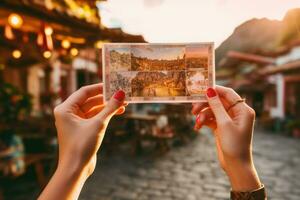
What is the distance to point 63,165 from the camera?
1.39 m

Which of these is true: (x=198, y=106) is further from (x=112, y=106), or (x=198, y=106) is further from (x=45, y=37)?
(x=45, y=37)

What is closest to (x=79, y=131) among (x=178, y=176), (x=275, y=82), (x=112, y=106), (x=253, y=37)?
(x=112, y=106)

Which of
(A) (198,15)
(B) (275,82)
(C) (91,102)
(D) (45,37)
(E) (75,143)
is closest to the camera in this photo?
(E) (75,143)

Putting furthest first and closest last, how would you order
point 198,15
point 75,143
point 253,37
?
point 253,37, point 198,15, point 75,143

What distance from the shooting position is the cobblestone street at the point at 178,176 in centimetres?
610

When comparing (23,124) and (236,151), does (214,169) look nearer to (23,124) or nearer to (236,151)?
(23,124)

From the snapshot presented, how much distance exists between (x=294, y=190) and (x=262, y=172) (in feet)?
4.71

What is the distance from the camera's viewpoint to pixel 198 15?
3.88 metres

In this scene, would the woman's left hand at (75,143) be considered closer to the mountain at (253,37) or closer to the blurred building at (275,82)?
the blurred building at (275,82)

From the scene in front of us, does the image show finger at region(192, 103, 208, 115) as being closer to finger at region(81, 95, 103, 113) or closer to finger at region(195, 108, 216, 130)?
finger at region(195, 108, 216, 130)

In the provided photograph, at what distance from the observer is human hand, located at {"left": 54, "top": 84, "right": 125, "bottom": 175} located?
1.43m

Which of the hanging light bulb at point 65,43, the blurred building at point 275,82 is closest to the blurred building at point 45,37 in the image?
the hanging light bulb at point 65,43

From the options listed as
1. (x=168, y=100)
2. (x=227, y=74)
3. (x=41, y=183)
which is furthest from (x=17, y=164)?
(x=227, y=74)

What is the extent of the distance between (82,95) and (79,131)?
0.83ft
